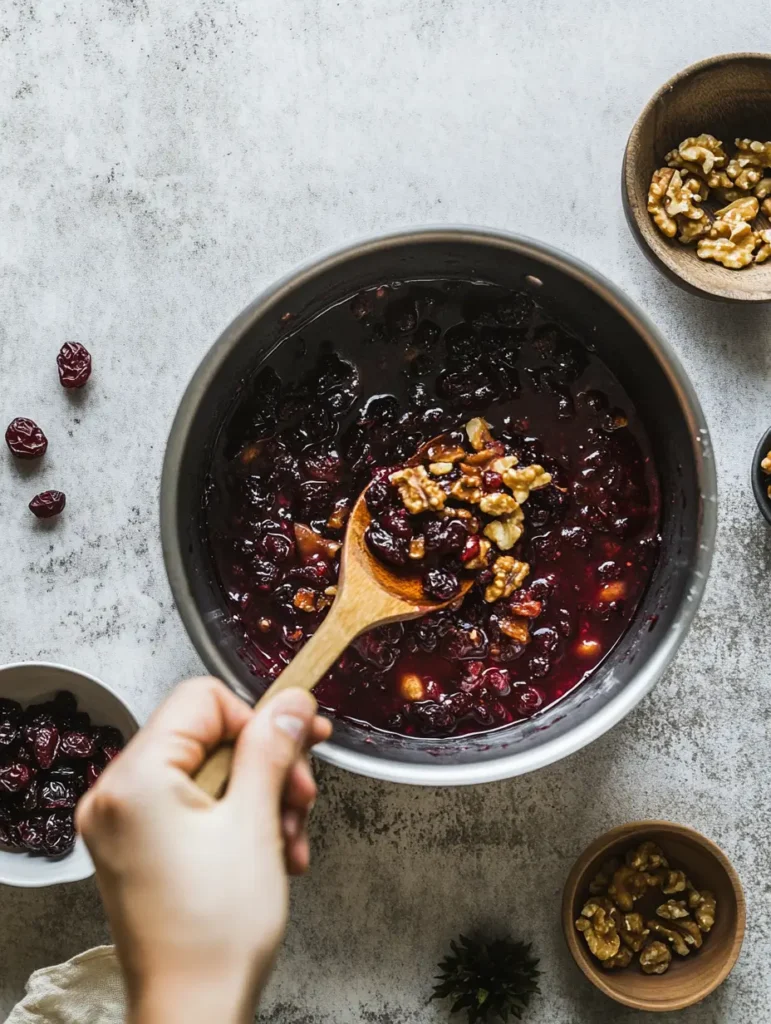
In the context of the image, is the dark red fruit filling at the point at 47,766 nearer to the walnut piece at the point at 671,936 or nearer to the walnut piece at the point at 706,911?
the walnut piece at the point at 671,936

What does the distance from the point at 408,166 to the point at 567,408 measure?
3.08ft

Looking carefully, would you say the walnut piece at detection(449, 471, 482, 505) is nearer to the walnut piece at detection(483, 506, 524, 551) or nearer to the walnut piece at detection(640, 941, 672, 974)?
the walnut piece at detection(483, 506, 524, 551)

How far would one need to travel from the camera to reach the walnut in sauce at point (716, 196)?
2.94 meters

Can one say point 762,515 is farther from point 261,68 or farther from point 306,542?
point 261,68

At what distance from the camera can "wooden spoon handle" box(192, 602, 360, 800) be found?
179cm

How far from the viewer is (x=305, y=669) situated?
221cm

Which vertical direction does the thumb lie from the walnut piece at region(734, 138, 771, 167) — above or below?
below

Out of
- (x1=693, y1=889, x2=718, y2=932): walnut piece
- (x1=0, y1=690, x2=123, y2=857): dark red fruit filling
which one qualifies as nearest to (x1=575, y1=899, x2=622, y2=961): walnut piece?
(x1=693, y1=889, x2=718, y2=932): walnut piece

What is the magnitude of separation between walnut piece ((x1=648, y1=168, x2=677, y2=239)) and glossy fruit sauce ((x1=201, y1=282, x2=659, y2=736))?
509mm

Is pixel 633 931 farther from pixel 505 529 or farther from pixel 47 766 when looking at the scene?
pixel 47 766

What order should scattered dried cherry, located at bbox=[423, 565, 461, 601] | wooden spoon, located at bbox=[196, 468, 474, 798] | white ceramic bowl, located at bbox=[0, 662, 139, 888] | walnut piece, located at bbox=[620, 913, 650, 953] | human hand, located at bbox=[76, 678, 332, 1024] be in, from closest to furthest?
human hand, located at bbox=[76, 678, 332, 1024] → wooden spoon, located at bbox=[196, 468, 474, 798] → scattered dried cherry, located at bbox=[423, 565, 461, 601] → white ceramic bowl, located at bbox=[0, 662, 139, 888] → walnut piece, located at bbox=[620, 913, 650, 953]

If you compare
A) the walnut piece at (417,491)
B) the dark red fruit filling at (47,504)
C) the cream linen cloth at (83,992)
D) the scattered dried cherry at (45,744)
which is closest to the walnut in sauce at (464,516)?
the walnut piece at (417,491)

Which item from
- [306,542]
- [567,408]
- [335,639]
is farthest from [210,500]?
[567,408]

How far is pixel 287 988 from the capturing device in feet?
9.76
